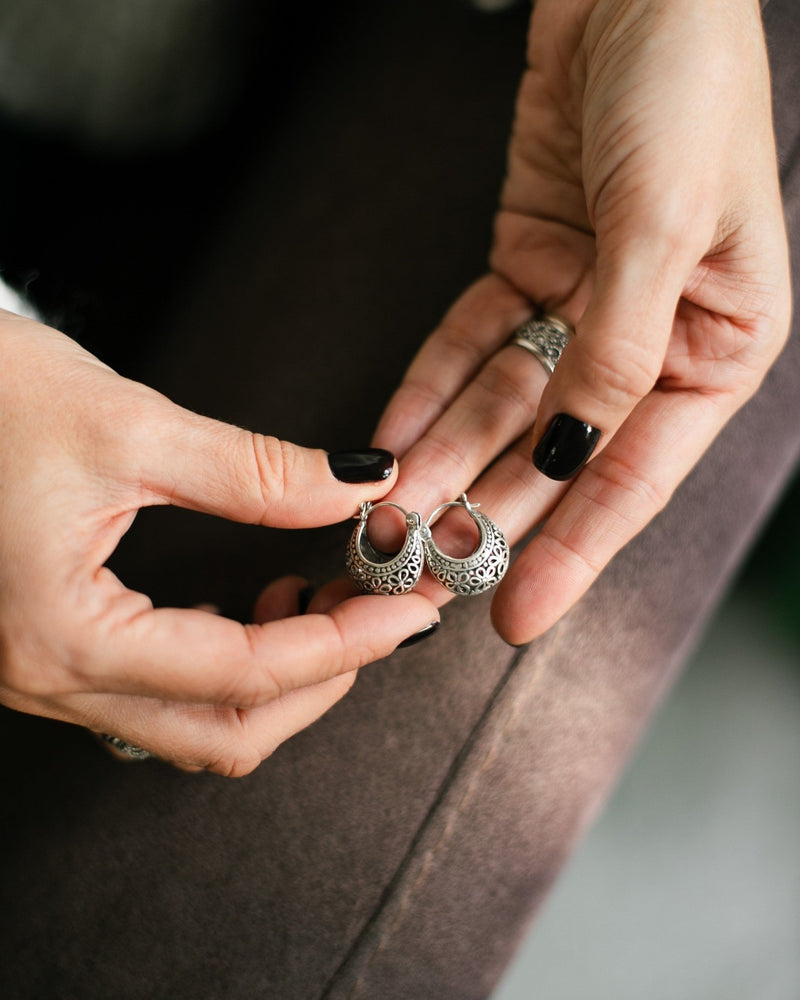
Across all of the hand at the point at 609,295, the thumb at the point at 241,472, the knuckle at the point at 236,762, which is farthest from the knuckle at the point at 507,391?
the knuckle at the point at 236,762

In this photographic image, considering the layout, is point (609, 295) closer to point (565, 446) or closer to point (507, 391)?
point (565, 446)

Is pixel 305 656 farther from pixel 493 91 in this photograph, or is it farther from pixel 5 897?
pixel 493 91

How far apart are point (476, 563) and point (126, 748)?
2.04 ft

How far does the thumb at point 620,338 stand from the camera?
98cm

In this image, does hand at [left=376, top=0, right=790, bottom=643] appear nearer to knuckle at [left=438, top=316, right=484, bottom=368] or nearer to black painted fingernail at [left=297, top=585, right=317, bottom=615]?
knuckle at [left=438, top=316, right=484, bottom=368]

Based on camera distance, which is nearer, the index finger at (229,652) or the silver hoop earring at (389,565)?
the index finger at (229,652)

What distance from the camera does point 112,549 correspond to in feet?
3.35

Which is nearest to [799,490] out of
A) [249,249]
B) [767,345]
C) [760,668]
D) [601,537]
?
[760,668]

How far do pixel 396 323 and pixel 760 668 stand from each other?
5.17 feet

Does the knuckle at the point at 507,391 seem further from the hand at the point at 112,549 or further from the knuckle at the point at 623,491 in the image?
the hand at the point at 112,549

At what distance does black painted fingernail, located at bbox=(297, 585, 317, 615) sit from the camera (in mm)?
1253

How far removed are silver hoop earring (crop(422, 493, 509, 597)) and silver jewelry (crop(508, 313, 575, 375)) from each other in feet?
1.09

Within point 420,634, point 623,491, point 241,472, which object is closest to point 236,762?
point 420,634

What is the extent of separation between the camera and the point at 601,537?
1.17 meters
